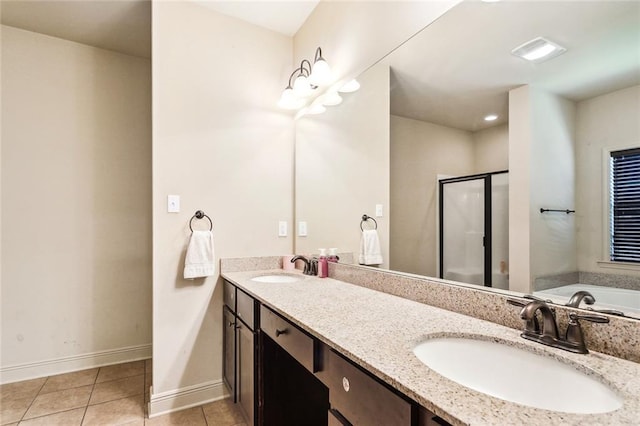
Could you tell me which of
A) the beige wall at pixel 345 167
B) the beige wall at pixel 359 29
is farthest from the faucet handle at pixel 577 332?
the beige wall at pixel 359 29

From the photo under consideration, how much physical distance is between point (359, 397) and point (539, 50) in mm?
1145

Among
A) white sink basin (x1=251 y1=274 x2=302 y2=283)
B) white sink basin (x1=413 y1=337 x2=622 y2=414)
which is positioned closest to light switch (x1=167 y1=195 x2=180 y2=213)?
white sink basin (x1=251 y1=274 x2=302 y2=283)

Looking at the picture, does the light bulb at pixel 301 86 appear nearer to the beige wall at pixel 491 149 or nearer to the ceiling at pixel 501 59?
the ceiling at pixel 501 59

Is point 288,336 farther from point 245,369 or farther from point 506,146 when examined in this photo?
point 506,146

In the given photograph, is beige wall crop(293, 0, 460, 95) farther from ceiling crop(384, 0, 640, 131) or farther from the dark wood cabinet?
the dark wood cabinet

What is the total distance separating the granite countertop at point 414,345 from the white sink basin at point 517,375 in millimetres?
20

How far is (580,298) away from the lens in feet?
2.86

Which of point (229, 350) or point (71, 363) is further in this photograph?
point (71, 363)

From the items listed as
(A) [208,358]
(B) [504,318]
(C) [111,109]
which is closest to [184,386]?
(A) [208,358]

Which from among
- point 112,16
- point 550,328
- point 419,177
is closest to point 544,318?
point 550,328

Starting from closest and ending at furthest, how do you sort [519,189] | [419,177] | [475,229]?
[519,189] < [475,229] < [419,177]

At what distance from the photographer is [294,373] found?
158 cm

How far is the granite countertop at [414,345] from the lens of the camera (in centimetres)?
55

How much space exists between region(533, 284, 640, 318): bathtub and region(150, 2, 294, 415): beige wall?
184 cm
